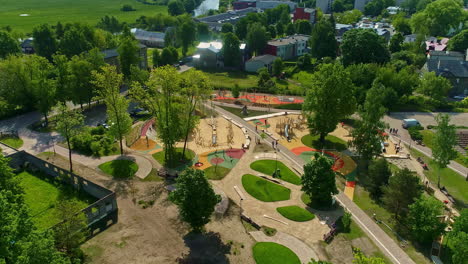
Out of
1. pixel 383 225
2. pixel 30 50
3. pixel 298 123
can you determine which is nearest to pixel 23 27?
pixel 30 50

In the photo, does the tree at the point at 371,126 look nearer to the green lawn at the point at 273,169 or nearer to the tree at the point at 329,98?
the tree at the point at 329,98

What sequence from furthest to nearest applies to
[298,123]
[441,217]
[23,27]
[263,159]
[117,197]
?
[23,27], [298,123], [263,159], [117,197], [441,217]

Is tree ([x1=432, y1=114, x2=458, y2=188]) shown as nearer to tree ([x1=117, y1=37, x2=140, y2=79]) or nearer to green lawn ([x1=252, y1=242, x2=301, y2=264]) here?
green lawn ([x1=252, y1=242, x2=301, y2=264])

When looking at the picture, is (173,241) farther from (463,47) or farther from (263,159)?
(463,47)

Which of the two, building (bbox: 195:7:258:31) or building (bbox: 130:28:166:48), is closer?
building (bbox: 130:28:166:48)

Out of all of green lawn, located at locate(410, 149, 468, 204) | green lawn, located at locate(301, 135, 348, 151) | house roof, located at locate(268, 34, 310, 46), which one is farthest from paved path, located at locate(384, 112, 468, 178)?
house roof, located at locate(268, 34, 310, 46)

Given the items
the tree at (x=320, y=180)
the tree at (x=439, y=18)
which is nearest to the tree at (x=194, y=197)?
the tree at (x=320, y=180)
